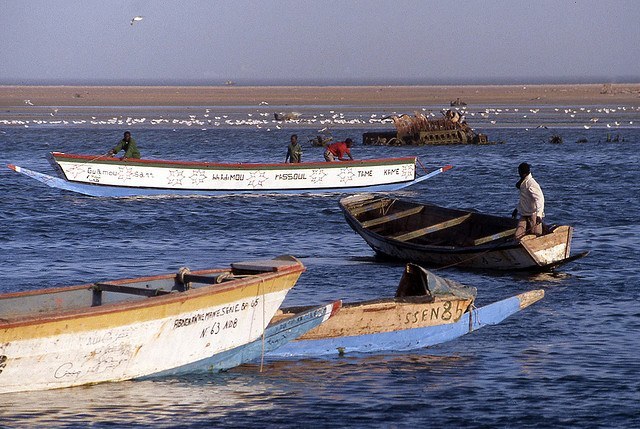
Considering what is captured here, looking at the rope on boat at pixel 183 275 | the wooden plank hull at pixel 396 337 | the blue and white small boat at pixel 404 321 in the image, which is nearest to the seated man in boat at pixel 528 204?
the wooden plank hull at pixel 396 337

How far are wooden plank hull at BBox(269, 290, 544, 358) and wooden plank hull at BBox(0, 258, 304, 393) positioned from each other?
0.94m

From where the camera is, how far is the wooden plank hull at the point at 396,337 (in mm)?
13305

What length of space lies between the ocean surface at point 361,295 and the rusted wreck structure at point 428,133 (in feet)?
24.2

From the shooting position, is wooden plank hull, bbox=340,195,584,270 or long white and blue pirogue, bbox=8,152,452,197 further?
long white and blue pirogue, bbox=8,152,452,197

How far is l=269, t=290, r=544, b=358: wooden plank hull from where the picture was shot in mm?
13305

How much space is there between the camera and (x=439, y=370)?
527 inches

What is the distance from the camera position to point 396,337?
45.2ft

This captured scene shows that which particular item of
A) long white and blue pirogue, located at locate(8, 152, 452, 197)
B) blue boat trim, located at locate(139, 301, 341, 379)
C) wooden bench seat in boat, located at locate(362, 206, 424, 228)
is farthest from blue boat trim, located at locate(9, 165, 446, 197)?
blue boat trim, located at locate(139, 301, 341, 379)

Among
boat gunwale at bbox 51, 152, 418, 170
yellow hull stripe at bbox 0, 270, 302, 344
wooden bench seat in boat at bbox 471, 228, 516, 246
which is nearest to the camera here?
yellow hull stripe at bbox 0, 270, 302, 344

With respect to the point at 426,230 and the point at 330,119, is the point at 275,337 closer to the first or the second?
the point at 426,230

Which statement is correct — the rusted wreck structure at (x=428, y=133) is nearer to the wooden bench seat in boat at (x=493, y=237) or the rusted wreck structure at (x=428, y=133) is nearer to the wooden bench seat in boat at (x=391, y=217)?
the wooden bench seat in boat at (x=391, y=217)

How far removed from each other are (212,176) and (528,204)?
13733 millimetres

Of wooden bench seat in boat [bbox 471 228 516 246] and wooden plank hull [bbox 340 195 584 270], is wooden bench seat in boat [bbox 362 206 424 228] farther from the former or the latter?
wooden bench seat in boat [bbox 471 228 516 246]

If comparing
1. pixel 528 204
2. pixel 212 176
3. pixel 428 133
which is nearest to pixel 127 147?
pixel 212 176
